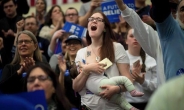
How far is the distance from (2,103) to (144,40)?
225 cm

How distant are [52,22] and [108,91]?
392 centimetres

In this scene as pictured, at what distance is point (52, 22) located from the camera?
30.2 ft

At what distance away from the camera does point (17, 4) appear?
998 cm

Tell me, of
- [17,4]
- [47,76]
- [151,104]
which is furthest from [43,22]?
[151,104]

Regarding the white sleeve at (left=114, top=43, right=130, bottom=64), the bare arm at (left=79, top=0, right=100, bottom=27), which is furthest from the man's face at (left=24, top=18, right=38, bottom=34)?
the white sleeve at (left=114, top=43, right=130, bottom=64)

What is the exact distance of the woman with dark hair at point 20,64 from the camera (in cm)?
580

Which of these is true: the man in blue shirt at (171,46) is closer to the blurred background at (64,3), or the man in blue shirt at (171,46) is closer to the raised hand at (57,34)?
the raised hand at (57,34)

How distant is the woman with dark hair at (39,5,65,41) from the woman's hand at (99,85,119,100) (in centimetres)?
357

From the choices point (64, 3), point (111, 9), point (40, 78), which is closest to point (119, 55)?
point (40, 78)

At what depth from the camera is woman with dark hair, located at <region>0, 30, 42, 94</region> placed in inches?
228

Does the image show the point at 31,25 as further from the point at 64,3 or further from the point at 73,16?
the point at 64,3

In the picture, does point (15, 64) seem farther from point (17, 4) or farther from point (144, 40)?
point (17, 4)

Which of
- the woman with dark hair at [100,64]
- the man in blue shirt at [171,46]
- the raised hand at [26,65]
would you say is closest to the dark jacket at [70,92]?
the woman with dark hair at [100,64]

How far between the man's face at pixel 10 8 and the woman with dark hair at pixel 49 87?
15.4 feet
